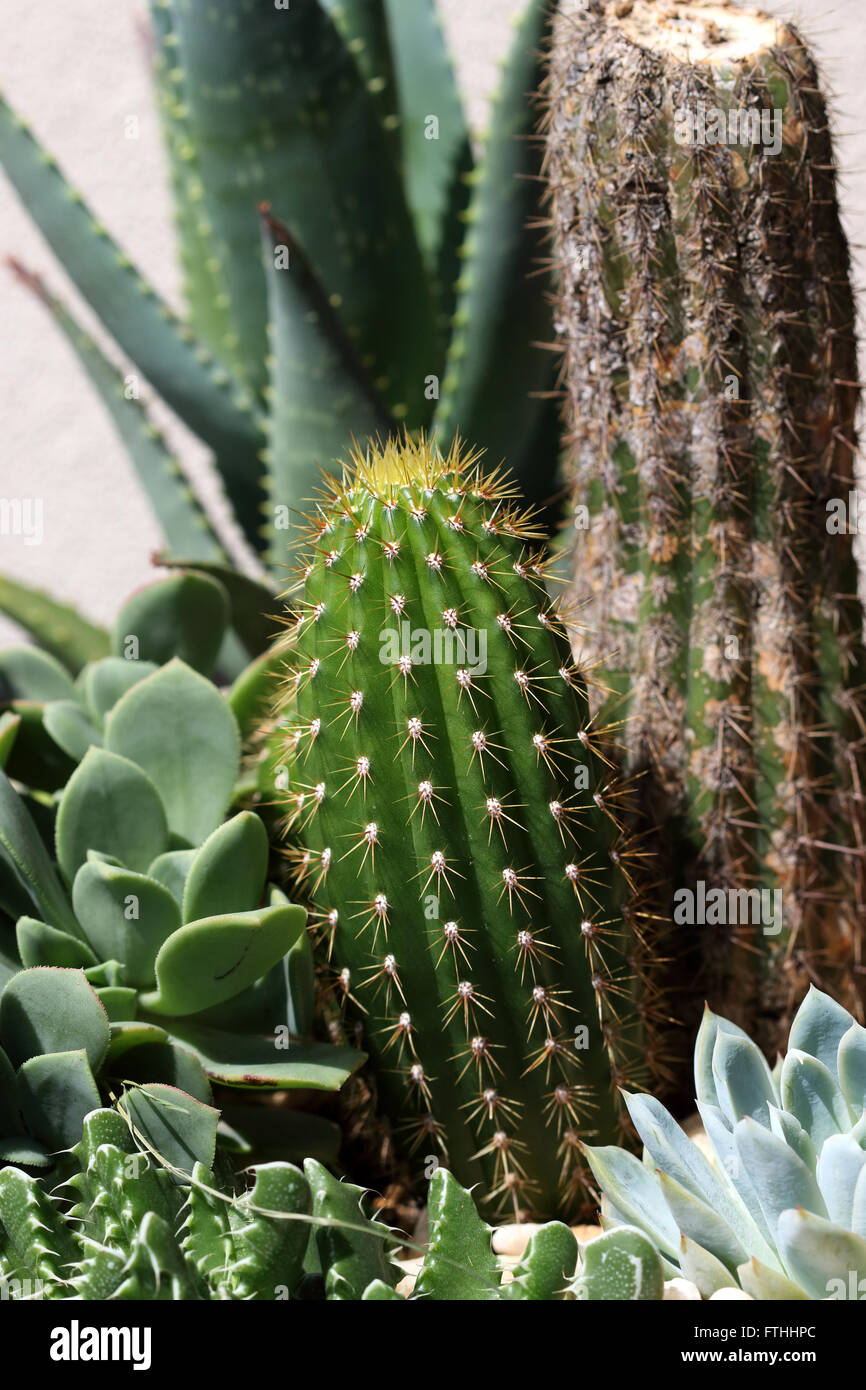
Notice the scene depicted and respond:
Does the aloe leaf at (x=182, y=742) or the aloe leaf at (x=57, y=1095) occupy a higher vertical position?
the aloe leaf at (x=182, y=742)

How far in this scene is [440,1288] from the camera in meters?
0.73

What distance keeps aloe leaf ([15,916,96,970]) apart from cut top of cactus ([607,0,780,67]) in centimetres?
85

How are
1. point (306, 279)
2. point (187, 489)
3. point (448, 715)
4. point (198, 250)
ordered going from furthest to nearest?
point (198, 250)
point (187, 489)
point (306, 279)
point (448, 715)

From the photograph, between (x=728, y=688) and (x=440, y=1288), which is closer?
(x=440, y=1288)

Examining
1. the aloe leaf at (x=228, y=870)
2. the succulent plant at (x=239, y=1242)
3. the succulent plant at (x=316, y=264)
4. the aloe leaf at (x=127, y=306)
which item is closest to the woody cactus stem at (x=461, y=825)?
the aloe leaf at (x=228, y=870)

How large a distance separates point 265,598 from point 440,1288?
32.4 inches

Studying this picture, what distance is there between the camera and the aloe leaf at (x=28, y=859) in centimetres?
92

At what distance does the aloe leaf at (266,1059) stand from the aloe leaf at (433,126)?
1136 millimetres

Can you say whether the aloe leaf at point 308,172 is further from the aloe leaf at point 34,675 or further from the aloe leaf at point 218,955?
the aloe leaf at point 218,955

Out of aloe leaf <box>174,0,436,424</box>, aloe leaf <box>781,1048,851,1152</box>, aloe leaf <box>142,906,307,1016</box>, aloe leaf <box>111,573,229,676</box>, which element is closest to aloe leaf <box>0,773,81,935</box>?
aloe leaf <box>142,906,307,1016</box>

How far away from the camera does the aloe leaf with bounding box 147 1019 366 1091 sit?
33.0 inches
